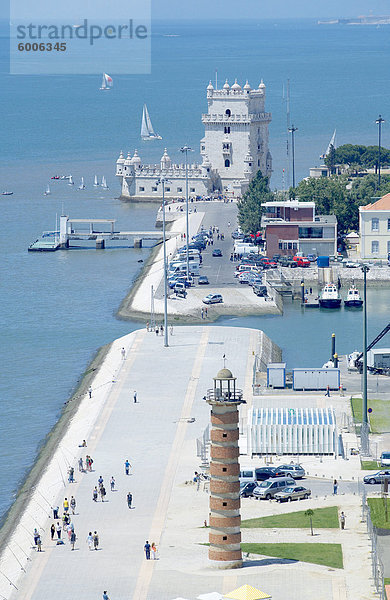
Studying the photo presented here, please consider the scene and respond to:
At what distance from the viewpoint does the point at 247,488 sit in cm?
6000

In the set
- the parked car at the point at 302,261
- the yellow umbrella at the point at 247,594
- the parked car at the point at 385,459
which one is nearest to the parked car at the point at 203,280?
the parked car at the point at 302,261

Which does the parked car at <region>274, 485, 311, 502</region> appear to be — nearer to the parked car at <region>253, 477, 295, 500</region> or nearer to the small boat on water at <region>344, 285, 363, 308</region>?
the parked car at <region>253, 477, 295, 500</region>

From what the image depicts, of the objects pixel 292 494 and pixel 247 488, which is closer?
pixel 292 494

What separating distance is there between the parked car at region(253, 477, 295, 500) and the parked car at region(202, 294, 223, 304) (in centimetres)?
4121

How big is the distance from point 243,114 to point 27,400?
7508cm

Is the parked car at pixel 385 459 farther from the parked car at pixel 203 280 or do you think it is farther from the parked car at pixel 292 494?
the parked car at pixel 203 280

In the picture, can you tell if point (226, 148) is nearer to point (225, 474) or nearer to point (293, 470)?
point (293, 470)

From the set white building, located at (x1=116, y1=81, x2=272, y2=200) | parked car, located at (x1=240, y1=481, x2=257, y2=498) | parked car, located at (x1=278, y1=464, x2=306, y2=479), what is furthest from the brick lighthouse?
white building, located at (x1=116, y1=81, x2=272, y2=200)

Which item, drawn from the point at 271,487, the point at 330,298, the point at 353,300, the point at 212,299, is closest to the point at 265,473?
the point at 271,487

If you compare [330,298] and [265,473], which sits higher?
[330,298]

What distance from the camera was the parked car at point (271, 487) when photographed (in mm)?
59375

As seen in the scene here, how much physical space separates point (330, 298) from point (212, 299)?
25.7ft

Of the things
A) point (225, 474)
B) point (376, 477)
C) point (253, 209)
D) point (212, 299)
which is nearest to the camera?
point (225, 474)

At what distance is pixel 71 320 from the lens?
99.8 metres
